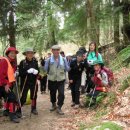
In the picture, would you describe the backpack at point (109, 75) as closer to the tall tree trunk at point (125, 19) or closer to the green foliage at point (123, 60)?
the green foliage at point (123, 60)

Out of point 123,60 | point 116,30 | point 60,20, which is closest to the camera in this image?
point 123,60

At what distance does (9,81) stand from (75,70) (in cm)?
252

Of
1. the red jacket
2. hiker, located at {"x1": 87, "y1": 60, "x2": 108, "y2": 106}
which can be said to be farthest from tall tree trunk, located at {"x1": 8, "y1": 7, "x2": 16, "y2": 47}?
hiker, located at {"x1": 87, "y1": 60, "x2": 108, "y2": 106}

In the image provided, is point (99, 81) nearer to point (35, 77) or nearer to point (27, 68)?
point (35, 77)

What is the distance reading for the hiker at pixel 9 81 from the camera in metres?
8.52

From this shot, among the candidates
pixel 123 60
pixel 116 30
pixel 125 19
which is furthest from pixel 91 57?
pixel 116 30

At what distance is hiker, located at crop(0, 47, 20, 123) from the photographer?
8.52m

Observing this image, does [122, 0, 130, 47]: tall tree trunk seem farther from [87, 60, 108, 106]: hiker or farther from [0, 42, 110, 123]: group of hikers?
[87, 60, 108, 106]: hiker

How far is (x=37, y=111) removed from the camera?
10.2m

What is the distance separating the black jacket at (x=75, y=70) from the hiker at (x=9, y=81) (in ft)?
6.70

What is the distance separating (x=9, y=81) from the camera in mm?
8539

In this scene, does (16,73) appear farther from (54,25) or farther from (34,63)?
(54,25)

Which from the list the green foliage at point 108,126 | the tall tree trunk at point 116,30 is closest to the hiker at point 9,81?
the green foliage at point 108,126

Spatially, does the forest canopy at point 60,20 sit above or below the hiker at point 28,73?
above
